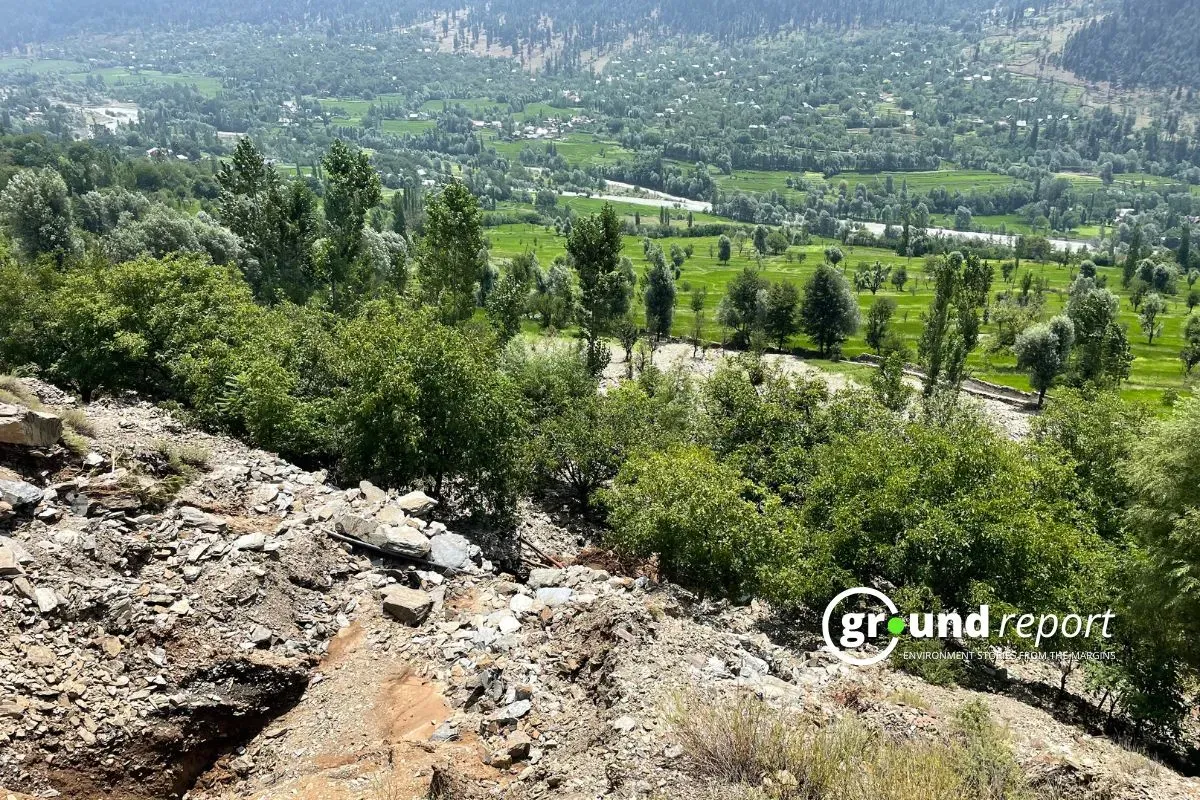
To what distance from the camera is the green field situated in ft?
317

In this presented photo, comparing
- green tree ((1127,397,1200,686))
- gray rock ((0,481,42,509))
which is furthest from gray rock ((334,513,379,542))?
green tree ((1127,397,1200,686))

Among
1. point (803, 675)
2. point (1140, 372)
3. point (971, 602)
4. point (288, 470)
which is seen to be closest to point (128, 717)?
point (288, 470)

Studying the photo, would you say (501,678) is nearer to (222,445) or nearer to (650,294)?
(222,445)

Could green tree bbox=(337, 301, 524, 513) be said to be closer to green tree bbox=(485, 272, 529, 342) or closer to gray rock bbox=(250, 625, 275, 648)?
gray rock bbox=(250, 625, 275, 648)

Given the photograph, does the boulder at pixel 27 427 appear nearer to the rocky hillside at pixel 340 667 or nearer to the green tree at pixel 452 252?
the rocky hillside at pixel 340 667

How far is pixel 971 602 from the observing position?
67.5 ft

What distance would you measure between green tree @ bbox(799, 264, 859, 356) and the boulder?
98908 millimetres

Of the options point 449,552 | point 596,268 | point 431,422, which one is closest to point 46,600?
point 449,552

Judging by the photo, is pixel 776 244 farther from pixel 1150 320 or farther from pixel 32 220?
pixel 32 220

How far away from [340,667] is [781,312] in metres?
99.8

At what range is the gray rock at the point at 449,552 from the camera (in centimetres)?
2042

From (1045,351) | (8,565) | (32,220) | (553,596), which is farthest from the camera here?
(1045,351)

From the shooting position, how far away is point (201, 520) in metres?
18.8

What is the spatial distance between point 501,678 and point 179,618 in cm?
710
